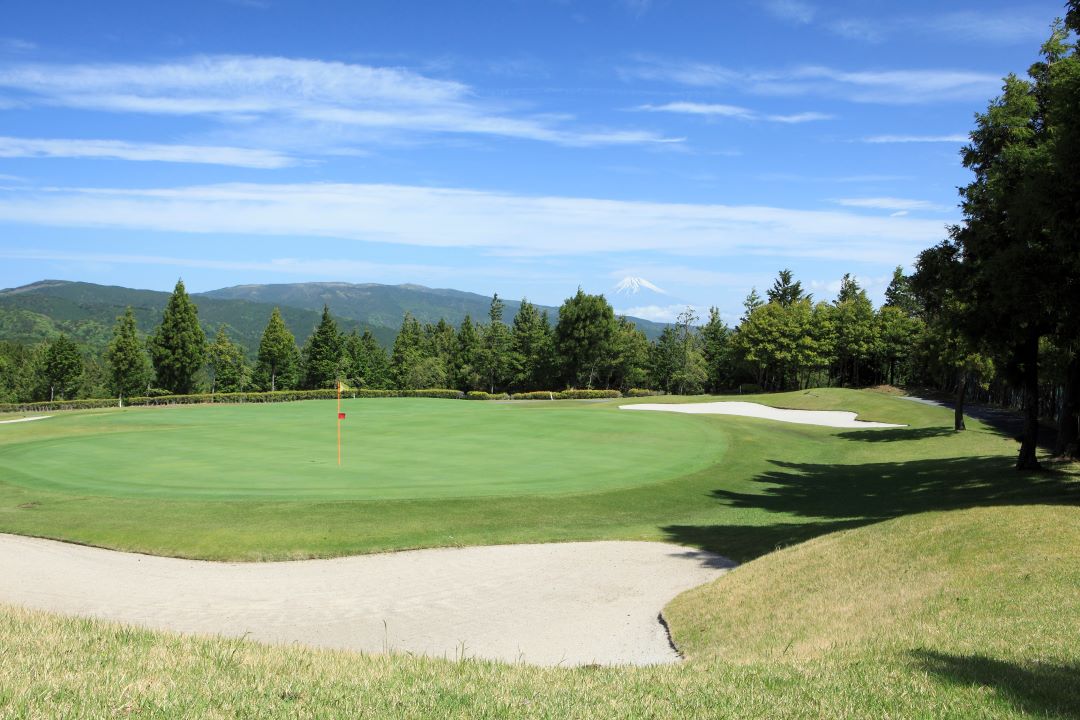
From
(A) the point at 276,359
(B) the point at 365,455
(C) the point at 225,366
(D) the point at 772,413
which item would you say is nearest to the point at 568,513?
(B) the point at 365,455

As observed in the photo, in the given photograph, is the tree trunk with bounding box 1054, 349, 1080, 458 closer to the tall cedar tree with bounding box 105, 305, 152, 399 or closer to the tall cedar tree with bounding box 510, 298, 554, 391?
the tall cedar tree with bounding box 510, 298, 554, 391

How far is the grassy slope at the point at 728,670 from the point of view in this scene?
5973 millimetres

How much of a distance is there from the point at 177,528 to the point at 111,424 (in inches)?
1292

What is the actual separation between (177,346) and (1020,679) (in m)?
86.3

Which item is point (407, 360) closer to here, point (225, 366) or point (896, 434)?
point (225, 366)

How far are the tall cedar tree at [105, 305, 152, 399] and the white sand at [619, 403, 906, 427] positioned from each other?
5653 centimetres

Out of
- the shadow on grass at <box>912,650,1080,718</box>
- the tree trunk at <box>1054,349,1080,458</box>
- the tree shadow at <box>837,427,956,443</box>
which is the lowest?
the tree shadow at <box>837,427,956,443</box>

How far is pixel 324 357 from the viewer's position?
96.1m

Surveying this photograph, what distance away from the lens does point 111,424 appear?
150ft

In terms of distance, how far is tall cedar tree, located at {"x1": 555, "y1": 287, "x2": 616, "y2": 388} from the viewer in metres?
93.0

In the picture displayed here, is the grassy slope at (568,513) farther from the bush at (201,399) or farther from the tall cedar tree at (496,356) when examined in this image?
the tall cedar tree at (496,356)

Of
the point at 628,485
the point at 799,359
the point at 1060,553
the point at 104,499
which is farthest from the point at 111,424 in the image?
the point at 799,359

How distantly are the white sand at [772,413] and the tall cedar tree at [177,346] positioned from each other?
5198cm

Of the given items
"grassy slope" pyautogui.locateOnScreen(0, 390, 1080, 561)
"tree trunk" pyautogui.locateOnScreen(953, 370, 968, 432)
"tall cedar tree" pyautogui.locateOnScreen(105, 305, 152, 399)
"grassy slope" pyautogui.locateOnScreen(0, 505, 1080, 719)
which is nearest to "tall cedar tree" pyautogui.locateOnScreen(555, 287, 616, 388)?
"tall cedar tree" pyautogui.locateOnScreen(105, 305, 152, 399)
